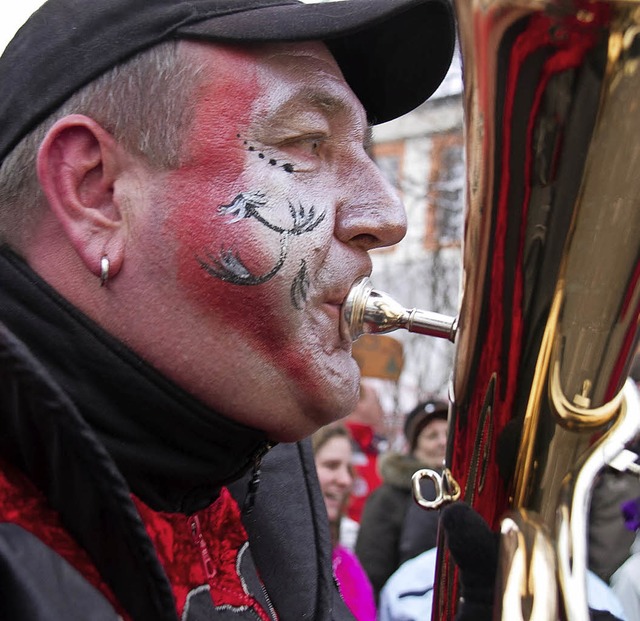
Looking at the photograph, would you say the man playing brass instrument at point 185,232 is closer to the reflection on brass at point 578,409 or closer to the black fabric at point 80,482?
the black fabric at point 80,482

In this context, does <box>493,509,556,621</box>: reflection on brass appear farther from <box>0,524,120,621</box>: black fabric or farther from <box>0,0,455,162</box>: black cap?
<box>0,0,455,162</box>: black cap

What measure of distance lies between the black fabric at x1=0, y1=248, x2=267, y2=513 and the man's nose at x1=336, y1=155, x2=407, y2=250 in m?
0.41

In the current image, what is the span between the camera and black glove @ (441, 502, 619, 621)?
155 cm

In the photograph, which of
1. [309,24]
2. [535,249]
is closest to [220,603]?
[535,249]

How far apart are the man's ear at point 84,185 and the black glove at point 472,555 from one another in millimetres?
726

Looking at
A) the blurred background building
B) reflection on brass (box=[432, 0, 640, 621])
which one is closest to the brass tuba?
reflection on brass (box=[432, 0, 640, 621])

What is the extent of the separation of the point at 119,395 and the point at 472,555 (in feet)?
2.17

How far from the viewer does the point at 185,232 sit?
152 cm

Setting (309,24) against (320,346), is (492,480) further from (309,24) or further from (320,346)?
(309,24)

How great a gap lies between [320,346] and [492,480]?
1.22 feet

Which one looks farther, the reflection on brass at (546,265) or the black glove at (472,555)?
the black glove at (472,555)

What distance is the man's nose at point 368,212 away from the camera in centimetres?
163

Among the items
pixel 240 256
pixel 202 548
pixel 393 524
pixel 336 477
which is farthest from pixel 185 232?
pixel 393 524

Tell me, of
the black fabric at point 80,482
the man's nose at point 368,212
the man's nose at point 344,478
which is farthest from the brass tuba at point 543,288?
the man's nose at point 344,478
